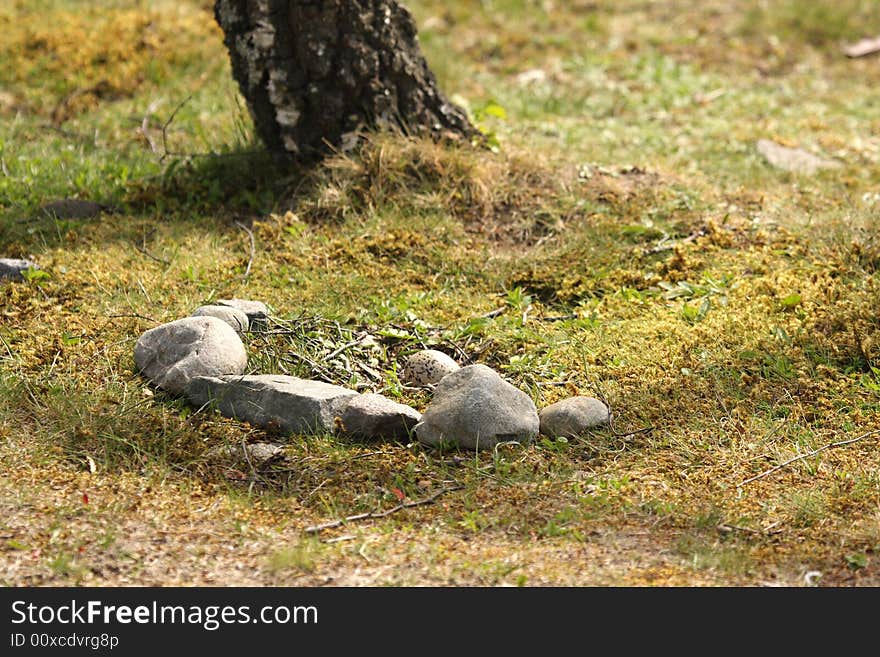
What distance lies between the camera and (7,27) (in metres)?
8.38

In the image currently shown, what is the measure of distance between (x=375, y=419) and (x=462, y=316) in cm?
108

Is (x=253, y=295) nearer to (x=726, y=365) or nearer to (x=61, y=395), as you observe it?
(x=61, y=395)

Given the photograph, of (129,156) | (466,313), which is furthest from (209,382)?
(129,156)

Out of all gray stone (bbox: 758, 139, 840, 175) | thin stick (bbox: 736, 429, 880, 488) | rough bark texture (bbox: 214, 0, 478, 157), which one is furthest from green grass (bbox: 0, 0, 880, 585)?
rough bark texture (bbox: 214, 0, 478, 157)

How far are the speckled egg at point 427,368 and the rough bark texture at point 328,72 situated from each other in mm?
1763

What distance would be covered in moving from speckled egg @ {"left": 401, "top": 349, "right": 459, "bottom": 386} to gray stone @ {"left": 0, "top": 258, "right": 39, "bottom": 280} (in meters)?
1.95

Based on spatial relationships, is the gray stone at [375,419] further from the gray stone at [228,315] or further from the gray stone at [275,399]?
the gray stone at [228,315]

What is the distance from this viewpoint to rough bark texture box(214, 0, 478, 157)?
5.75 meters

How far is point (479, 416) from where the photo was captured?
154 inches

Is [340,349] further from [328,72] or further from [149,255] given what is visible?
[328,72]

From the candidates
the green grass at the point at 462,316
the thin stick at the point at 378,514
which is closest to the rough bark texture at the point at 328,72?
the green grass at the point at 462,316

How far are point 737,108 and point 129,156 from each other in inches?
176

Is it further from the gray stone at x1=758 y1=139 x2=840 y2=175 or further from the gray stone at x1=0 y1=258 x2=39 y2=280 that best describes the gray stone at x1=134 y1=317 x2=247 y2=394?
the gray stone at x1=758 y1=139 x2=840 y2=175

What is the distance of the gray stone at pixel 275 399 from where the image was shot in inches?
155
